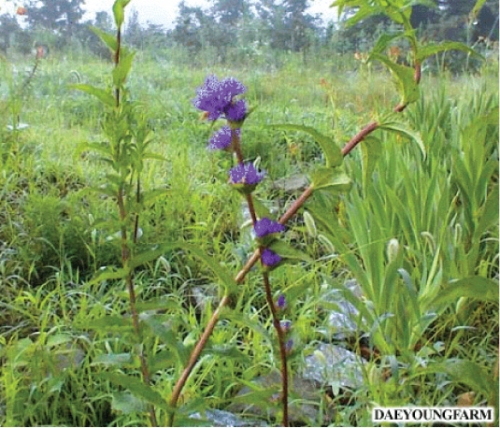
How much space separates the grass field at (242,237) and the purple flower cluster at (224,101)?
16 centimetres

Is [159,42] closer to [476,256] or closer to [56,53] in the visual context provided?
[56,53]

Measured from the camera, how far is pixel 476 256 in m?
1.01

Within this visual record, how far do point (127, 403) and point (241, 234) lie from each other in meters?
0.40

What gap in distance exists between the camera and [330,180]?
0.63m

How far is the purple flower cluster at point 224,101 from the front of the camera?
602 mm

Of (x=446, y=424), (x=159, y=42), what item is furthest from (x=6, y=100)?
(x=446, y=424)

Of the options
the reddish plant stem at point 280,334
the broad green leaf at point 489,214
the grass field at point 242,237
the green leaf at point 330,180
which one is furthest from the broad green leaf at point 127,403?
the broad green leaf at point 489,214

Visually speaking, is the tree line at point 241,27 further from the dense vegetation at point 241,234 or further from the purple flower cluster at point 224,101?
the purple flower cluster at point 224,101

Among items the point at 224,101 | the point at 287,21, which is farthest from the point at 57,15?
the point at 224,101

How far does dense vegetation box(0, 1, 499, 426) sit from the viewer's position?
89cm

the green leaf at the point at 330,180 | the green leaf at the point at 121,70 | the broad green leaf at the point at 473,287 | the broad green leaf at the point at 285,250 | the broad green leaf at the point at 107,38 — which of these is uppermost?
the broad green leaf at the point at 107,38

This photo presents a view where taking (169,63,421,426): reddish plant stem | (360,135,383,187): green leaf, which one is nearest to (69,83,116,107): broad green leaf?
(169,63,421,426): reddish plant stem

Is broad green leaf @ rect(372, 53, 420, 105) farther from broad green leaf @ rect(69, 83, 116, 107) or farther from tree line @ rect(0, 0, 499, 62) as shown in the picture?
tree line @ rect(0, 0, 499, 62)

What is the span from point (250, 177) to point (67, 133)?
723 millimetres
